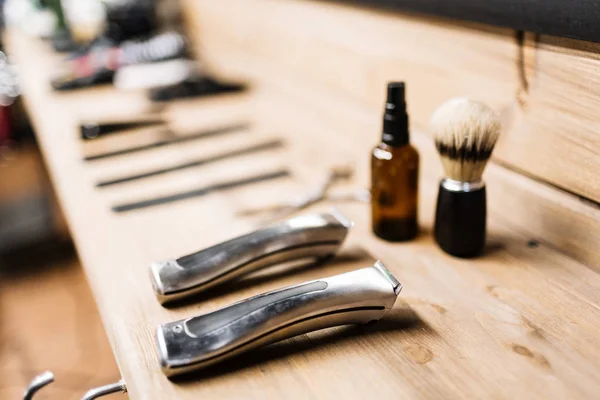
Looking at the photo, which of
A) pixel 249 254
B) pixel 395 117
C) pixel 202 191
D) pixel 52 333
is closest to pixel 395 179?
pixel 395 117

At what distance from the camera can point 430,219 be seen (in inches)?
28.1

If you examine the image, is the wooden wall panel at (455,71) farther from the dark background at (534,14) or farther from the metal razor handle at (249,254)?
the metal razor handle at (249,254)

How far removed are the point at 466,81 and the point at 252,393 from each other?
1.67 ft

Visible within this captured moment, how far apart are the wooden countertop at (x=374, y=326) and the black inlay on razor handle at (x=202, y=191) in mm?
18

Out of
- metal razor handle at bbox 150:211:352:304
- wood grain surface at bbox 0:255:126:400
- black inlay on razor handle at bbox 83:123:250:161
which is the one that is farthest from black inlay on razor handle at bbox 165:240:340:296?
wood grain surface at bbox 0:255:126:400

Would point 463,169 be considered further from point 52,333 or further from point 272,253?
point 52,333

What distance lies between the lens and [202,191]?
84 centimetres

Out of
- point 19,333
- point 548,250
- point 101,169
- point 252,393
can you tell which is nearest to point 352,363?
point 252,393

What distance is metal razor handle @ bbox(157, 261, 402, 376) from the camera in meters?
0.45

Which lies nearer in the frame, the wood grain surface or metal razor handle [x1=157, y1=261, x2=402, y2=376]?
metal razor handle [x1=157, y1=261, x2=402, y2=376]

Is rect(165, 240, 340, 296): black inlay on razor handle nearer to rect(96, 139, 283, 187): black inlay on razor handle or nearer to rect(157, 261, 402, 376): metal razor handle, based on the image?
rect(157, 261, 402, 376): metal razor handle

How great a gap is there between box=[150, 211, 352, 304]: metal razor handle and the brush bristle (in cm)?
13

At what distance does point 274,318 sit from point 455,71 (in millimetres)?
472

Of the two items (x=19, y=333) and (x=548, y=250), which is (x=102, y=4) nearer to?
(x=19, y=333)
